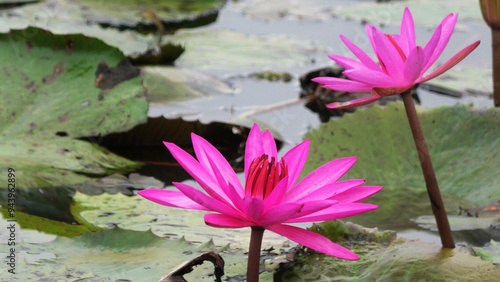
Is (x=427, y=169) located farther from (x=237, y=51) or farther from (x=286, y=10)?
(x=286, y=10)

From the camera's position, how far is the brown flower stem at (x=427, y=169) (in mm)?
774

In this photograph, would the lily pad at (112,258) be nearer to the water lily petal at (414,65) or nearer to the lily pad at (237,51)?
the water lily petal at (414,65)

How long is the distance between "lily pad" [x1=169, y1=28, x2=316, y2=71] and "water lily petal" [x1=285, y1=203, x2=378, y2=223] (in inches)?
63.0

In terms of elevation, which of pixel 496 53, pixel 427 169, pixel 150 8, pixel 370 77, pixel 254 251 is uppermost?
pixel 150 8

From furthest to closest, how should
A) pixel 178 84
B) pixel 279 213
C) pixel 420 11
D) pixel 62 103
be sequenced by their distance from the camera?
pixel 420 11, pixel 178 84, pixel 62 103, pixel 279 213

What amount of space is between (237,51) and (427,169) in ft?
5.20

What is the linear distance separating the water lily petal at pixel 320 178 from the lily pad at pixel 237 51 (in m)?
1.54

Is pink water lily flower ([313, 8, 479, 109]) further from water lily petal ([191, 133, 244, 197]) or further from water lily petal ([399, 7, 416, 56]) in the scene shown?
water lily petal ([191, 133, 244, 197])

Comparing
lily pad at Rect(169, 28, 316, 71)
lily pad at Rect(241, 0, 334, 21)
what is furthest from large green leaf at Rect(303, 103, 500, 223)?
lily pad at Rect(241, 0, 334, 21)

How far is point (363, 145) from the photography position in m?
1.20

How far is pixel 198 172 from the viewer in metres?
0.59

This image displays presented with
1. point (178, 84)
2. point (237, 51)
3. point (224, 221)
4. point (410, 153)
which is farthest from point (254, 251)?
point (237, 51)

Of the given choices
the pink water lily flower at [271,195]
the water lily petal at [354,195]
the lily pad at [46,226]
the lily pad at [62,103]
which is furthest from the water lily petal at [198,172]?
the lily pad at [62,103]

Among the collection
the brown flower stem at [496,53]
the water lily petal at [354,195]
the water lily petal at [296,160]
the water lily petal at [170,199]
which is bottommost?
the water lily petal at [170,199]
